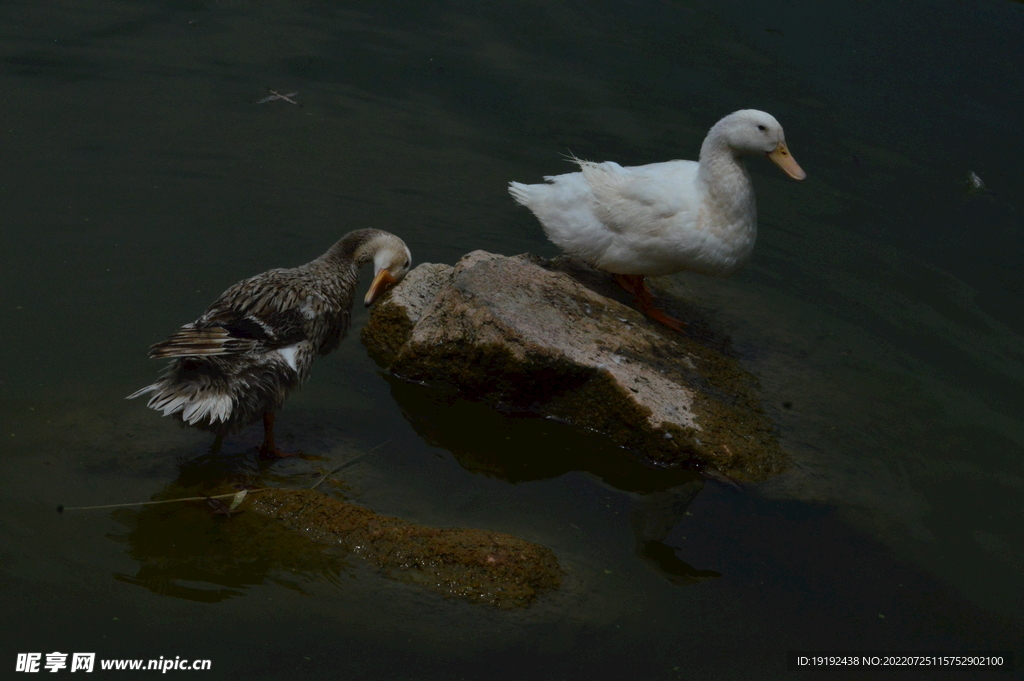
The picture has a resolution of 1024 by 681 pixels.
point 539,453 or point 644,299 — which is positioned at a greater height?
point 644,299

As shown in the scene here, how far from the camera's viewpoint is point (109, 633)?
12.7ft

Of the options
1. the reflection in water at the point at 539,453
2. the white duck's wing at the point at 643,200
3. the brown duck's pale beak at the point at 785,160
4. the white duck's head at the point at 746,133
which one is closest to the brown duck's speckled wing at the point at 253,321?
the reflection in water at the point at 539,453

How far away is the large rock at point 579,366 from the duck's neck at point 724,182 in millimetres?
902

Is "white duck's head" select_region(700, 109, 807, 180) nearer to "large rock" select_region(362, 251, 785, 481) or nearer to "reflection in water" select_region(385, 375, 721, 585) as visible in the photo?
"large rock" select_region(362, 251, 785, 481)

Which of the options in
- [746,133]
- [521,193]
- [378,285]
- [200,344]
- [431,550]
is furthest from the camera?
[521,193]

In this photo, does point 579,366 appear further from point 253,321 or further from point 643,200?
point 253,321

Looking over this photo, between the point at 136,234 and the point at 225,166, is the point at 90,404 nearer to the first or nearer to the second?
the point at 136,234

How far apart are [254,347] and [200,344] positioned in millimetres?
347

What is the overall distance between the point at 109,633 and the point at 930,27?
1031cm

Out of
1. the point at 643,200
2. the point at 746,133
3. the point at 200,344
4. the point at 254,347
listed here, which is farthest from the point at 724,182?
the point at 200,344

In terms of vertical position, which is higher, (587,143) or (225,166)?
(587,143)

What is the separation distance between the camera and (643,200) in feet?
20.2

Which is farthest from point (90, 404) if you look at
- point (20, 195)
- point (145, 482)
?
point (20, 195)

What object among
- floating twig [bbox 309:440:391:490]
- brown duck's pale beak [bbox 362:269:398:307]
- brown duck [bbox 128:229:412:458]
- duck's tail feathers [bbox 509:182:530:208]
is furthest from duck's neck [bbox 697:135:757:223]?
floating twig [bbox 309:440:391:490]
